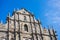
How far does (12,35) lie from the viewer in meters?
24.5

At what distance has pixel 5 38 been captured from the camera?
933 inches

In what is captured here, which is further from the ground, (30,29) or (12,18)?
(12,18)

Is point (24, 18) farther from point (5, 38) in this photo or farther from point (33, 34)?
point (5, 38)

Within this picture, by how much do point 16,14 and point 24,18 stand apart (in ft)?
5.12

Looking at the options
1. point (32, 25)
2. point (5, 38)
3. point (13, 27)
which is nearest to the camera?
point (5, 38)

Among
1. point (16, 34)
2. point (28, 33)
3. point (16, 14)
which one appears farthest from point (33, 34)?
point (16, 14)

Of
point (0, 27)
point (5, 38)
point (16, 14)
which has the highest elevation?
point (16, 14)

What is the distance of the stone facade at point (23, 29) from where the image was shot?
80.3ft

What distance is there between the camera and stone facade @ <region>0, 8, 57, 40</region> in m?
24.5

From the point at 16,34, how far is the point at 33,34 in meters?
2.96

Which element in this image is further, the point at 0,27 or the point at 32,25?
the point at 32,25

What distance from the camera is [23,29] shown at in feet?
85.3

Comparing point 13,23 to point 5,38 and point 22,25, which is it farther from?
point 5,38

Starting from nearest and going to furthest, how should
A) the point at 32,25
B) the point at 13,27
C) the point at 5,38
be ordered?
the point at 5,38
the point at 13,27
the point at 32,25
